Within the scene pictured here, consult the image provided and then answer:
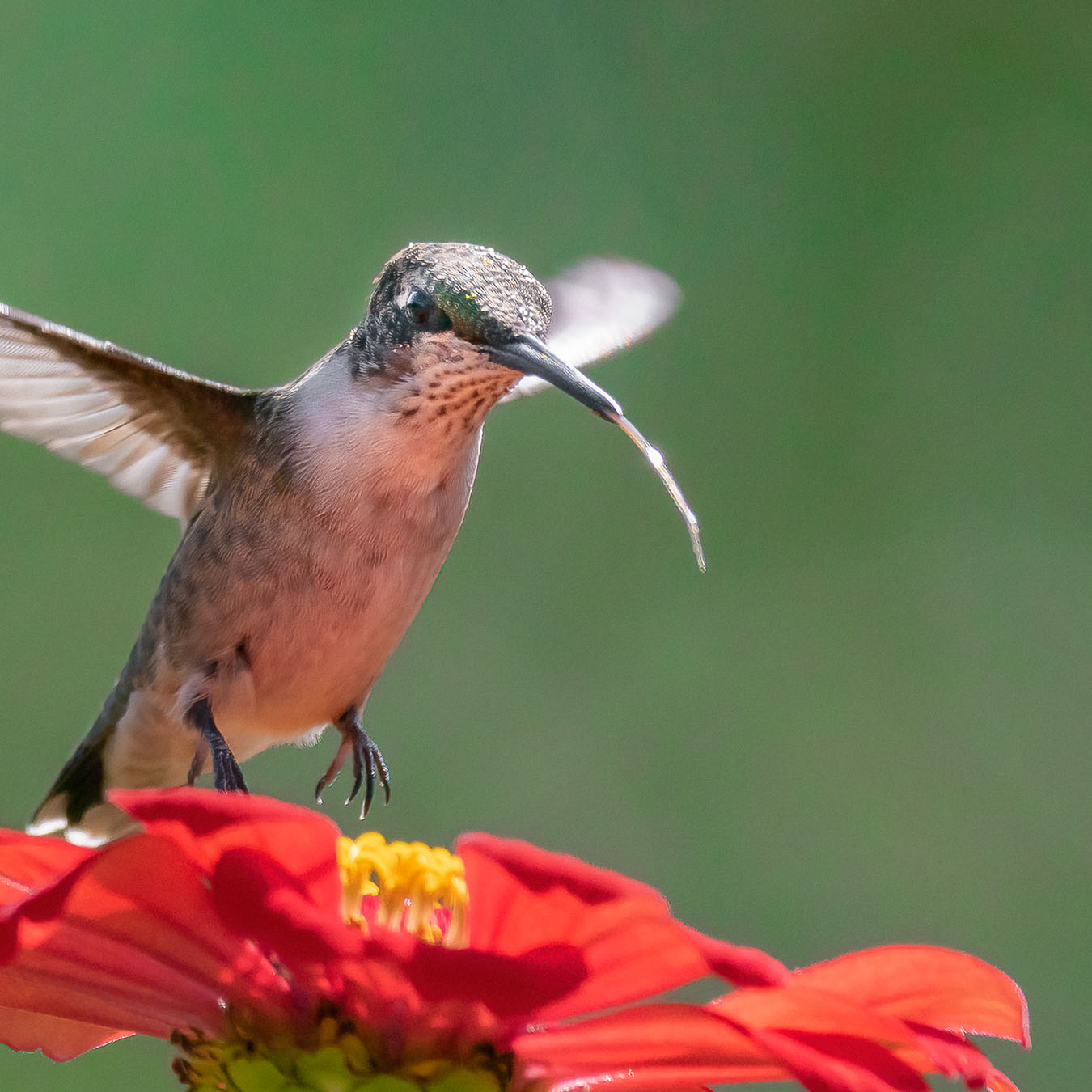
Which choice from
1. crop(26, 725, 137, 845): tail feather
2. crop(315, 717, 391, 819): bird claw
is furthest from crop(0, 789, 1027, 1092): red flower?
crop(26, 725, 137, 845): tail feather

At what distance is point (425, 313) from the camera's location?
2.77 ft

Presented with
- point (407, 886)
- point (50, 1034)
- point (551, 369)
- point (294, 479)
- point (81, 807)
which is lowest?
point (81, 807)

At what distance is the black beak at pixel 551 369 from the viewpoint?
70cm

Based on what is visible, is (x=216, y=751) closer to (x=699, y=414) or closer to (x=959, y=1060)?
(x=959, y=1060)

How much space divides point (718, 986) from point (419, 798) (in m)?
0.76

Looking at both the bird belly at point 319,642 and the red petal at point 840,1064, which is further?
the bird belly at point 319,642

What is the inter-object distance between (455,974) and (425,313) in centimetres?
51

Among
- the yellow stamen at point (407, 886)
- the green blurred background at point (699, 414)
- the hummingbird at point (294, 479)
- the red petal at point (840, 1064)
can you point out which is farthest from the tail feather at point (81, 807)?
the green blurred background at point (699, 414)

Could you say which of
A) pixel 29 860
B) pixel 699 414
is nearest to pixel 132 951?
pixel 29 860

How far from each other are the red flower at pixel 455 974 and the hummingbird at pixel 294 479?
353 mm

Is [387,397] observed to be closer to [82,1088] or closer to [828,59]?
[82,1088]

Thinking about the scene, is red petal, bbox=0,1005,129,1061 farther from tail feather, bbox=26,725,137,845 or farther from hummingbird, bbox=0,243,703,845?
tail feather, bbox=26,725,137,845

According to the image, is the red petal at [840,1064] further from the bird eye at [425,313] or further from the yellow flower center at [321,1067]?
the bird eye at [425,313]

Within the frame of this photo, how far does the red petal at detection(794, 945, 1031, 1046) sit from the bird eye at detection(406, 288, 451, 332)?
18.2 inches
